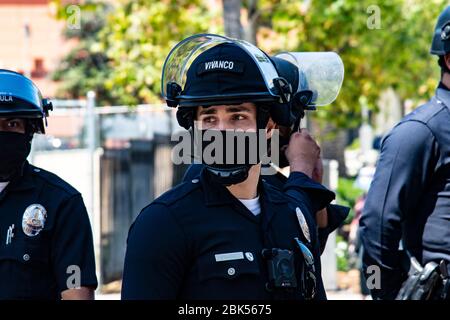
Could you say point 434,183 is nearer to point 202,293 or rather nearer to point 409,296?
point 409,296

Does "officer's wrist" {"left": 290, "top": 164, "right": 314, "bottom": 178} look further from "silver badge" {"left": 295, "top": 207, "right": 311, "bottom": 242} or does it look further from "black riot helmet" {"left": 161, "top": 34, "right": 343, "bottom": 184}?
"silver badge" {"left": 295, "top": 207, "right": 311, "bottom": 242}

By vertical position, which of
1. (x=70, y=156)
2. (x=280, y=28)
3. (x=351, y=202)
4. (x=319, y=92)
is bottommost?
(x=351, y=202)

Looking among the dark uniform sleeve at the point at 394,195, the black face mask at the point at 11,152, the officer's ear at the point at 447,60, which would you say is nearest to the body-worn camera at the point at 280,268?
the black face mask at the point at 11,152

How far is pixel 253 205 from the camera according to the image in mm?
3086

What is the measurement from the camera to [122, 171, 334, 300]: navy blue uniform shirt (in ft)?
9.17

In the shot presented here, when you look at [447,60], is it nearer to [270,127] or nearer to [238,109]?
[270,127]

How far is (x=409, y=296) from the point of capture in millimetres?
4145

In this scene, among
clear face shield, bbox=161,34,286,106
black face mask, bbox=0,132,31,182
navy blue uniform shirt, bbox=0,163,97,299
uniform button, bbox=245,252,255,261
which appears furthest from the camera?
black face mask, bbox=0,132,31,182

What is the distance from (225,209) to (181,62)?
71 cm

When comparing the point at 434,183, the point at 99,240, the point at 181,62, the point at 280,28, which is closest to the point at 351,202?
the point at 280,28

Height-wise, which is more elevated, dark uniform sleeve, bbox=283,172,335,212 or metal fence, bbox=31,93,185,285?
dark uniform sleeve, bbox=283,172,335,212

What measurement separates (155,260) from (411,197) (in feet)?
6.23

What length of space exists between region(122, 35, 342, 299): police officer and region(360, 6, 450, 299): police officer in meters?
1.16

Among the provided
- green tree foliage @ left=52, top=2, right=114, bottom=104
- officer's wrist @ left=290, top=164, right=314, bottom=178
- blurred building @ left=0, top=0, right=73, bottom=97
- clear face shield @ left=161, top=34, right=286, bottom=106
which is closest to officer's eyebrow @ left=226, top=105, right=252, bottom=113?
clear face shield @ left=161, top=34, right=286, bottom=106
